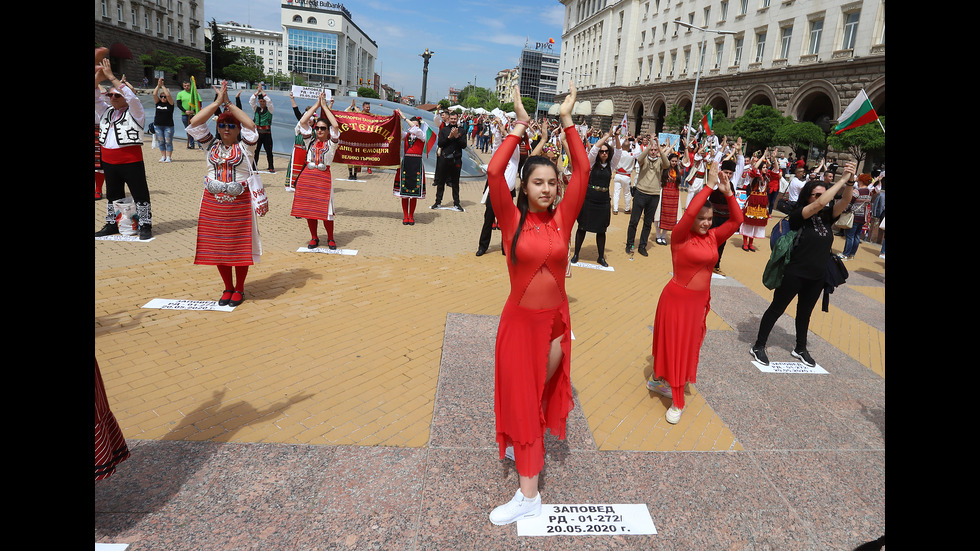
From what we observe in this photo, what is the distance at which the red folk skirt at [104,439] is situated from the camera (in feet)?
7.84

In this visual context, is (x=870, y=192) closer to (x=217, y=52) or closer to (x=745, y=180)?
(x=745, y=180)

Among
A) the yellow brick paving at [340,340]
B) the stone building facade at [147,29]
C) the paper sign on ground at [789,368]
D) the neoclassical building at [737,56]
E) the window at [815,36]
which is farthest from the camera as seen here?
the stone building facade at [147,29]

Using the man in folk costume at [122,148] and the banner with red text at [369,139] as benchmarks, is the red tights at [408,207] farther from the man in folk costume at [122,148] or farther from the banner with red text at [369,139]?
the man in folk costume at [122,148]

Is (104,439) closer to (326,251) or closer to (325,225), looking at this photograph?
(326,251)

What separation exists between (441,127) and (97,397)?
1112 centimetres

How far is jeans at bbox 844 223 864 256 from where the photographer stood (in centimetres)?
1165

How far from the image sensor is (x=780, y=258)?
209 inches

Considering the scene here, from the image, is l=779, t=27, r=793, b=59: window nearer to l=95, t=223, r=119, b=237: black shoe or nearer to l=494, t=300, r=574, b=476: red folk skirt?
l=95, t=223, r=119, b=237: black shoe

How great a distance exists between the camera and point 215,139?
578 cm

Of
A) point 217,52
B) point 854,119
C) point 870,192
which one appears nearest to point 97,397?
point 854,119

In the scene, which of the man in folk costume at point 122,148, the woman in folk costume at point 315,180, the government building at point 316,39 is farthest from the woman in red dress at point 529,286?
the government building at point 316,39

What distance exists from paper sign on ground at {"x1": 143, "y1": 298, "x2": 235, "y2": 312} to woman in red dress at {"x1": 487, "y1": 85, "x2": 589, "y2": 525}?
13.9 ft

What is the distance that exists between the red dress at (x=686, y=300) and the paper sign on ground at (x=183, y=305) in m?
4.65

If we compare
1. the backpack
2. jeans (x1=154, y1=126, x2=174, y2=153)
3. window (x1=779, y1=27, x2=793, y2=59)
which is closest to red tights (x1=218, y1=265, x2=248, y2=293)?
the backpack
